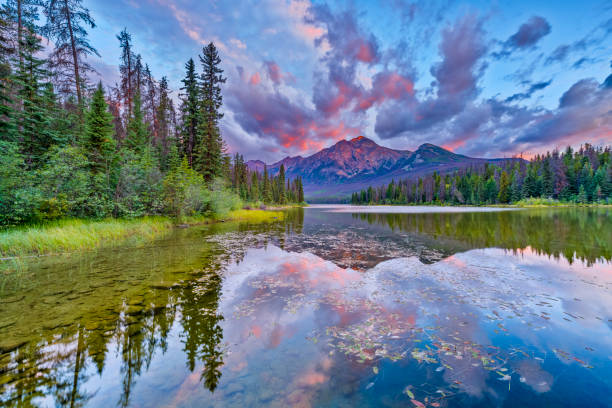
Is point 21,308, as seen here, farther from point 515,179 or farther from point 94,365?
point 515,179

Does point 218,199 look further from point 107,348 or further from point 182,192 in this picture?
point 107,348

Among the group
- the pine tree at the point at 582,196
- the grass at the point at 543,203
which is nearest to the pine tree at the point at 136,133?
the grass at the point at 543,203

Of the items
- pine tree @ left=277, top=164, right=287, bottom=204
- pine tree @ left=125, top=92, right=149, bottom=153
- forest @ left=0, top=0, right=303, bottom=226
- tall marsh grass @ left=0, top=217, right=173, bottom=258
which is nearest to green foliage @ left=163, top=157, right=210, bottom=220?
forest @ left=0, top=0, right=303, bottom=226

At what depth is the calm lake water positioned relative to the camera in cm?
357

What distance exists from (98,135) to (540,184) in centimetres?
13517

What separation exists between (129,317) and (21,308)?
3.17 metres

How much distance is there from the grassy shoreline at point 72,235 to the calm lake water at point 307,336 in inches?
97.8

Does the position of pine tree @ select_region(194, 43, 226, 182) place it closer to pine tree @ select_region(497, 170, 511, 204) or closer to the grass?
the grass

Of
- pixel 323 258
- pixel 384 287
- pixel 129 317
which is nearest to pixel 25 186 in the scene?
pixel 129 317

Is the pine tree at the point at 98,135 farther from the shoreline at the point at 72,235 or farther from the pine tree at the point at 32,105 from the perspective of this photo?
the shoreline at the point at 72,235

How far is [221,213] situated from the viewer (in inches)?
1289

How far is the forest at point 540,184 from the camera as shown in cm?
8225

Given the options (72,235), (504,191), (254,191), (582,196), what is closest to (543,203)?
(582,196)

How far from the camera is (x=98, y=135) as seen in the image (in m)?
19.5
